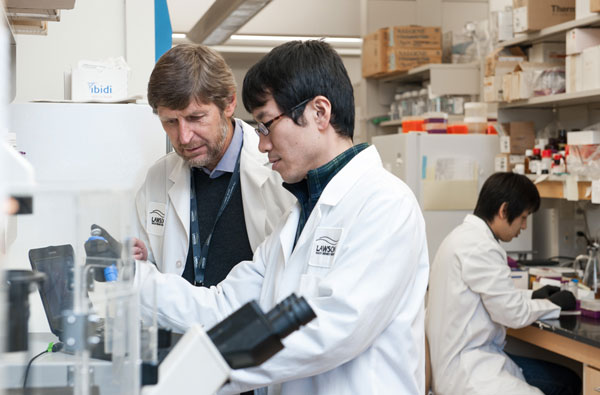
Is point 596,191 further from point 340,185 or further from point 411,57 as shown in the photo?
point 411,57

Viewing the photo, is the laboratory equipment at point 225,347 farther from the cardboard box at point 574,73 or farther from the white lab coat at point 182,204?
the cardboard box at point 574,73

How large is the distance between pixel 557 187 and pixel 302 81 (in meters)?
2.76

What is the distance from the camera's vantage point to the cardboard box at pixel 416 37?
5.69 m

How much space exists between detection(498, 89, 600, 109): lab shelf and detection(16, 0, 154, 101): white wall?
2.10m

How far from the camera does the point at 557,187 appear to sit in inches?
152

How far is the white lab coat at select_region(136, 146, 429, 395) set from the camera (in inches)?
47.9

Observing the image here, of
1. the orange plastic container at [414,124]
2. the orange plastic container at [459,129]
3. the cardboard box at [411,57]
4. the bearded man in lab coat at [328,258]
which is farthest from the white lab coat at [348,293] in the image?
the cardboard box at [411,57]

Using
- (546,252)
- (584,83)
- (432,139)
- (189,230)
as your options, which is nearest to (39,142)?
(189,230)

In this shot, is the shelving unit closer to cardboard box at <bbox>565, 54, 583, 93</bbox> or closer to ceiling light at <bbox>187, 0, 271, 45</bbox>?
cardboard box at <bbox>565, 54, 583, 93</bbox>

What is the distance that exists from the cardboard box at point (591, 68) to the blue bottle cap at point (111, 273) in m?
3.18

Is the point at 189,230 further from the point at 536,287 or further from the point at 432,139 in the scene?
the point at 432,139

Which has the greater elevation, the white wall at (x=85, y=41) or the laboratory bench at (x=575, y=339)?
the white wall at (x=85, y=41)

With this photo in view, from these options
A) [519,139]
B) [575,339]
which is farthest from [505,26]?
[575,339]

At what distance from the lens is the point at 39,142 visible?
2357 millimetres
